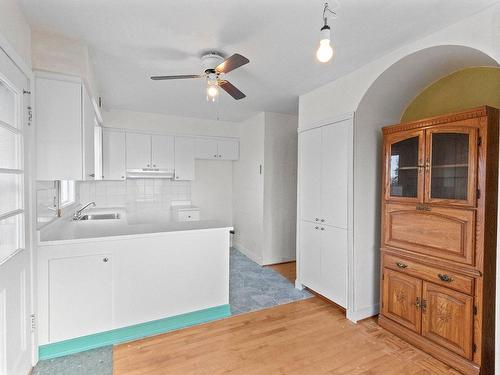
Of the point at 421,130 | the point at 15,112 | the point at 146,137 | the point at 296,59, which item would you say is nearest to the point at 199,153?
the point at 146,137

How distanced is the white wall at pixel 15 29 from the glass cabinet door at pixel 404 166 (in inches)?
108

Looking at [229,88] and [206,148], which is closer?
[229,88]

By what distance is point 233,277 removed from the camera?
141 inches

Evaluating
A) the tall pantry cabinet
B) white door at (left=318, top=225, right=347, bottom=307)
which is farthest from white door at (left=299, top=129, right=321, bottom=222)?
white door at (left=318, top=225, right=347, bottom=307)

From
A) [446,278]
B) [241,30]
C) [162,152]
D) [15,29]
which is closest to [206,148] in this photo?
[162,152]

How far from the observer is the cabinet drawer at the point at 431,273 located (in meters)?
1.80

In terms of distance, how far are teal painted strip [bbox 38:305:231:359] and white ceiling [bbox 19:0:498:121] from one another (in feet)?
7.42

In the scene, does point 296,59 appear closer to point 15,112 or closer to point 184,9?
point 184,9

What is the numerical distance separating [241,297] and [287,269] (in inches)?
46.2

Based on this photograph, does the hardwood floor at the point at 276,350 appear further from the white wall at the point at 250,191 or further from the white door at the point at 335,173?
the white wall at the point at 250,191

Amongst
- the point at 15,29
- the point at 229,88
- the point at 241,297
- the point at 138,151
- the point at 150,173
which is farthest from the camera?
the point at 150,173

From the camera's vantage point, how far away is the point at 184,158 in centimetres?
446

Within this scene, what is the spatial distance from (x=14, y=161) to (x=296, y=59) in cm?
218

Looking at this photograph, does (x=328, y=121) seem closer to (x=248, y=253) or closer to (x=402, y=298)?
(x=402, y=298)
